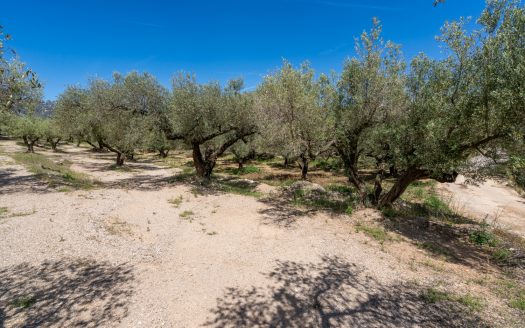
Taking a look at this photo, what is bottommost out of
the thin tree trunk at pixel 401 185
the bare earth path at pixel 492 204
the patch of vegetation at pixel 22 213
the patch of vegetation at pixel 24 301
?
the bare earth path at pixel 492 204

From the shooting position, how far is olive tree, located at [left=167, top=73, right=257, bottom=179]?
20.8 m

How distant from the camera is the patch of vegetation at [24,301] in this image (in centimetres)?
640

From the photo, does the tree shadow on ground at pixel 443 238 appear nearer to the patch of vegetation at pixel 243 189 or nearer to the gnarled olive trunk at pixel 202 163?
the patch of vegetation at pixel 243 189

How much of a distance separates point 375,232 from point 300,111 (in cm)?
836

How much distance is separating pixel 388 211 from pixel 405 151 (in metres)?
4.10

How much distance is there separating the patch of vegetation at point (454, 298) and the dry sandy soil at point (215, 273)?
0.18 m

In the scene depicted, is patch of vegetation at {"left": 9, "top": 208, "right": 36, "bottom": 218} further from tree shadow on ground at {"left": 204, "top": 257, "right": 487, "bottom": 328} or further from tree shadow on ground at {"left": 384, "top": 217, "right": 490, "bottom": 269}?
tree shadow on ground at {"left": 384, "top": 217, "right": 490, "bottom": 269}

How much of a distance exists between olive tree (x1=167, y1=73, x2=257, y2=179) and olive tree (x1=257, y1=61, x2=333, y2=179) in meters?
5.17

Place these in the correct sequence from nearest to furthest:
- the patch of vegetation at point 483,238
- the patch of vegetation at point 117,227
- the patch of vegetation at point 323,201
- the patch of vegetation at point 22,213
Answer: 1. the patch of vegetation at point 117,227
2. the patch of vegetation at point 483,238
3. the patch of vegetation at point 22,213
4. the patch of vegetation at point 323,201

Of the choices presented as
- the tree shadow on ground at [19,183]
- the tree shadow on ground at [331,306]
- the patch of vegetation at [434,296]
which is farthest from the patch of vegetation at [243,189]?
the patch of vegetation at [434,296]

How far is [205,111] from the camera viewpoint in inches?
831

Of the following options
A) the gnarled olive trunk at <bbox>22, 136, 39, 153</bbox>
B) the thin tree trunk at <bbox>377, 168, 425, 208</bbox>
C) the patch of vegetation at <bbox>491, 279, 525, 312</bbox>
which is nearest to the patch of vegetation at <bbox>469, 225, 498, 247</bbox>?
the thin tree trunk at <bbox>377, 168, 425, 208</bbox>

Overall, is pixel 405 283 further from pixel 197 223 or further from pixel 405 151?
pixel 197 223

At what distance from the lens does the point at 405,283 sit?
8.44m
